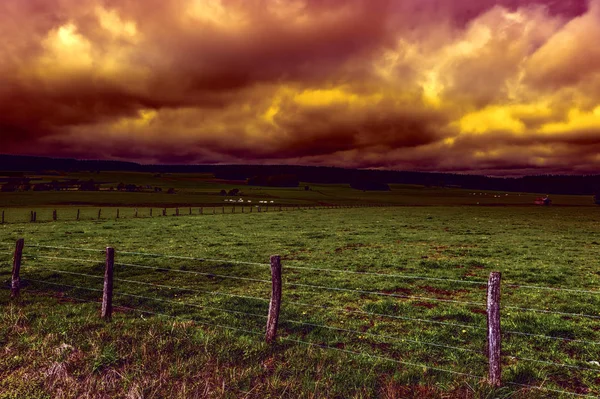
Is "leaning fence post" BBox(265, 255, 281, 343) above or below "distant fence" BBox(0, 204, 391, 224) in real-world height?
above

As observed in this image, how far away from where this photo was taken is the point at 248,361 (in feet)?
27.0

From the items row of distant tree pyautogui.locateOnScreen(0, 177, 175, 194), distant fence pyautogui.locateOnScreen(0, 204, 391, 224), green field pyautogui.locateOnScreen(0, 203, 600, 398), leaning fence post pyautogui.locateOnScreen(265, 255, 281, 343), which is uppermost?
leaning fence post pyautogui.locateOnScreen(265, 255, 281, 343)

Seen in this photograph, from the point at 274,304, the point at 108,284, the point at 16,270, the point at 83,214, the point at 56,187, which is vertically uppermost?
the point at 274,304

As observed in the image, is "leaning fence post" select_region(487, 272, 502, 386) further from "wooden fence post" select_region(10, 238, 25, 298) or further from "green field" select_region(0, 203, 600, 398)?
"wooden fence post" select_region(10, 238, 25, 298)

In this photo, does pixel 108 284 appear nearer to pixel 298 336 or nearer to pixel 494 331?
pixel 298 336

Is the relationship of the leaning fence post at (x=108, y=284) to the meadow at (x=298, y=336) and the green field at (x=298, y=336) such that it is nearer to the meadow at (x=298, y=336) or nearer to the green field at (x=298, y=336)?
the green field at (x=298, y=336)

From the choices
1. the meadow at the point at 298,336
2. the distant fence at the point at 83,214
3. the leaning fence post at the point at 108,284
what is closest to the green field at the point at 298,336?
the meadow at the point at 298,336

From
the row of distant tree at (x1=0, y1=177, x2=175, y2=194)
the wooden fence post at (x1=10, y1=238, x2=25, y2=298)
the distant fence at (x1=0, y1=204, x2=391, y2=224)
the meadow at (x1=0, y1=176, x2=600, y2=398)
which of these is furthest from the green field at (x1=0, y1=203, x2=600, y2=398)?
the row of distant tree at (x1=0, y1=177, x2=175, y2=194)

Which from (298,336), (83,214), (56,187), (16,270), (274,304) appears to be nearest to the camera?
(274,304)

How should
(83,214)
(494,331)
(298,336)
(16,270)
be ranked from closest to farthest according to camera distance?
1. (494,331)
2. (298,336)
3. (16,270)
4. (83,214)

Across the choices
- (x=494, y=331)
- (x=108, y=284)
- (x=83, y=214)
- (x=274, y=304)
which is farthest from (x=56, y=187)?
(x=494, y=331)

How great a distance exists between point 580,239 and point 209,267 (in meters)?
36.2

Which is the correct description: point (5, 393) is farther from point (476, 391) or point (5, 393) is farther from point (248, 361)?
point (476, 391)

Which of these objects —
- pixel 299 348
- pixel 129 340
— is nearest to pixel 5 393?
pixel 129 340
